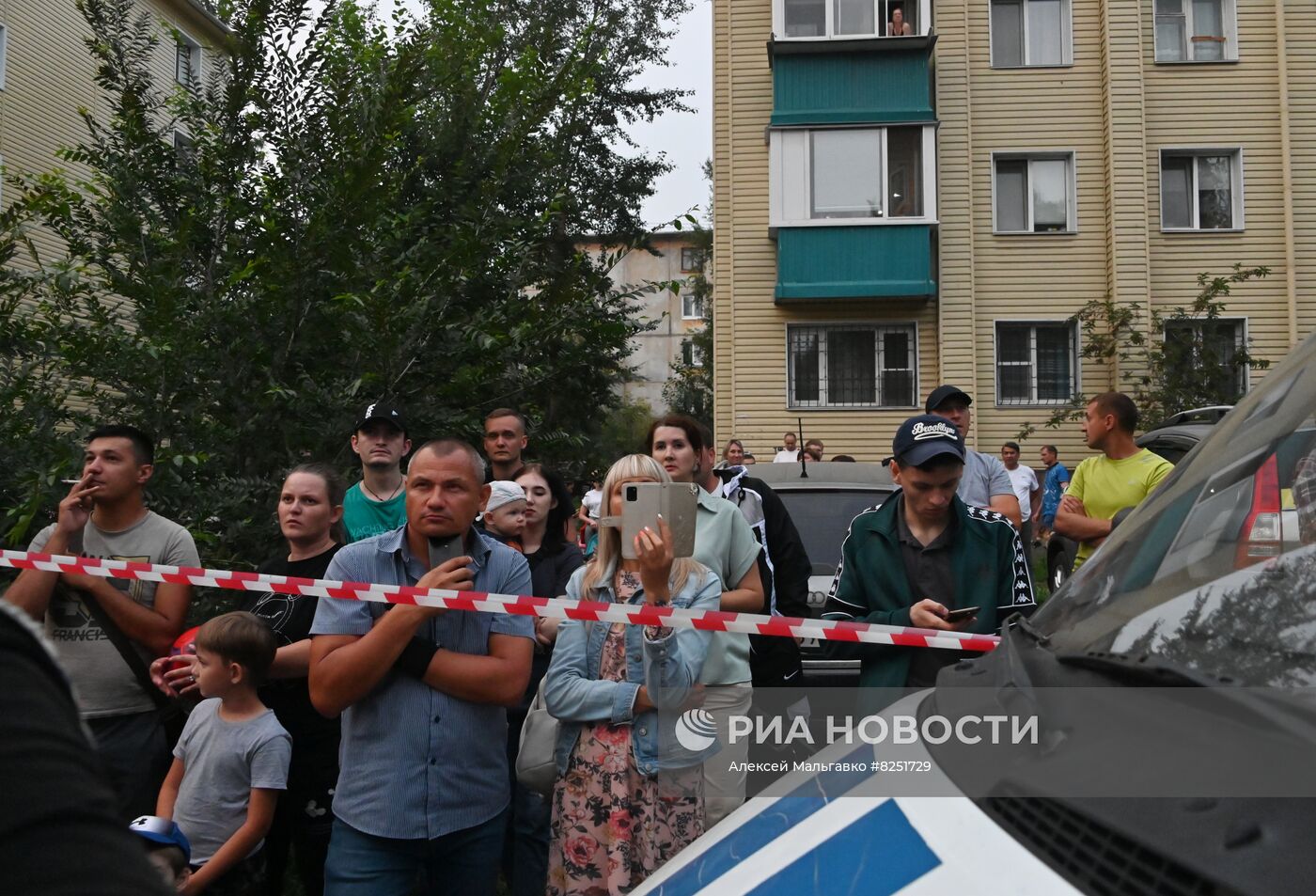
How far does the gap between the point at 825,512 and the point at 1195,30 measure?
1720cm

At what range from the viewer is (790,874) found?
177 cm

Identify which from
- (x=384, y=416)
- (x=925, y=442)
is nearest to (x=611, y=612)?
(x=925, y=442)

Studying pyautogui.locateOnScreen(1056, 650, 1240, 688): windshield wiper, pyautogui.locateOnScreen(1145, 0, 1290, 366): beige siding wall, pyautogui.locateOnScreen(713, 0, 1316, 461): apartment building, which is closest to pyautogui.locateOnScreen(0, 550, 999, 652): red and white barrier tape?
pyautogui.locateOnScreen(1056, 650, 1240, 688): windshield wiper

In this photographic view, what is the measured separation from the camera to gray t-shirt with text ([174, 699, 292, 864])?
4223 millimetres

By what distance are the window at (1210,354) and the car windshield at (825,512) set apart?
12.2 meters

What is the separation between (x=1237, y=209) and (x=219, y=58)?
715 inches

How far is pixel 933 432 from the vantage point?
3760 millimetres

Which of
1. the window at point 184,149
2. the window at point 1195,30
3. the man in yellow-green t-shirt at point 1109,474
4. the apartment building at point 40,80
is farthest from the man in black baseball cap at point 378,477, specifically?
the window at point 1195,30

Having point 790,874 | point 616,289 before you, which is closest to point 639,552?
point 790,874

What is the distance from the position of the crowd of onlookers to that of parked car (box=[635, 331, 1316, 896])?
3.13 ft

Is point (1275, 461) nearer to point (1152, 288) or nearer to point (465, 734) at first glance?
point (465, 734)

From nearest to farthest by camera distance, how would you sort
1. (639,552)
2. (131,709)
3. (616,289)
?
1. (639,552)
2. (131,709)
3. (616,289)

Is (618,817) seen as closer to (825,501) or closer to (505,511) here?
(505,511)

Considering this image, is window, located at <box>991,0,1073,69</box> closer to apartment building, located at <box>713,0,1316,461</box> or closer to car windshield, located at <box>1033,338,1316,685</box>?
apartment building, located at <box>713,0,1316,461</box>
